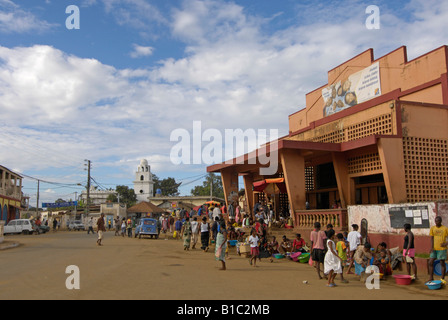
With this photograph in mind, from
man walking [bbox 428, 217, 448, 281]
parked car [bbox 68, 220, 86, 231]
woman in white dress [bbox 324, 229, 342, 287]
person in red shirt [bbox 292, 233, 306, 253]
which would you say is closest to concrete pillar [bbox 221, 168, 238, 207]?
person in red shirt [bbox 292, 233, 306, 253]

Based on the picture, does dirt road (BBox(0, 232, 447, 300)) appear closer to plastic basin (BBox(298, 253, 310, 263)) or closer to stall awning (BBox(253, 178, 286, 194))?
plastic basin (BBox(298, 253, 310, 263))

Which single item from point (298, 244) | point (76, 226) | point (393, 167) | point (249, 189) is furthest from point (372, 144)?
point (76, 226)

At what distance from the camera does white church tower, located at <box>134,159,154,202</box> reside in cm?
7744

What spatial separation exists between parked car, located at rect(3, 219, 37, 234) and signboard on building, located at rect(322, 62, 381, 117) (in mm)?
28578

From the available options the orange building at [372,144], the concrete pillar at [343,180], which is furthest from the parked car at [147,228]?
the concrete pillar at [343,180]

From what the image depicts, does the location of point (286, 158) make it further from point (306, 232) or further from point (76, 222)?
point (76, 222)

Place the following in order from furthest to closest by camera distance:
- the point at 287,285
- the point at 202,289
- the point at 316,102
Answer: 1. the point at 316,102
2. the point at 287,285
3. the point at 202,289

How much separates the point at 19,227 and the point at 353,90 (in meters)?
31.1

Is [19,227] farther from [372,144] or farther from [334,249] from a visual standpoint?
[334,249]

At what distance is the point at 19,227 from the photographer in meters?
34.9

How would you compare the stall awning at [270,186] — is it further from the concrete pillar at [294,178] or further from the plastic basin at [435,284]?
the plastic basin at [435,284]
